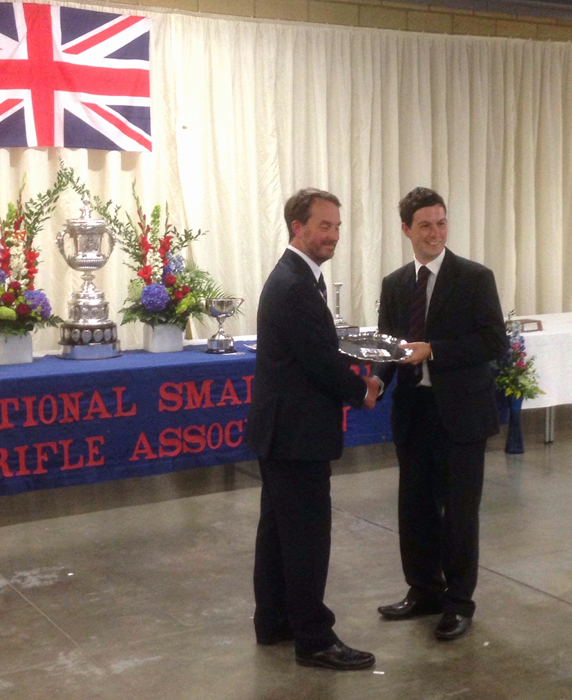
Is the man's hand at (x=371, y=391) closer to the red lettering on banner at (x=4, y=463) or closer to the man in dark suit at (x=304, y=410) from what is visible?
the man in dark suit at (x=304, y=410)

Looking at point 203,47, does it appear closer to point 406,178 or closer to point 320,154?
point 320,154

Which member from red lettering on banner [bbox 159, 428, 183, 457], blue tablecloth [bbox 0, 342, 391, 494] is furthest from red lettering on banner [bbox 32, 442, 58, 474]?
red lettering on banner [bbox 159, 428, 183, 457]

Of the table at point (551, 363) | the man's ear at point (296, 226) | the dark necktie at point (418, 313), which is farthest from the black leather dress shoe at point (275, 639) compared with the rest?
the table at point (551, 363)

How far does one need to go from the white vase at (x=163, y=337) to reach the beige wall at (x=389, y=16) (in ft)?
6.53

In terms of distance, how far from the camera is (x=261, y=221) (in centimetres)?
629

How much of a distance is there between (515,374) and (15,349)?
2.75 m

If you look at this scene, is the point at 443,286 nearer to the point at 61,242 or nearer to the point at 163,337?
the point at 163,337

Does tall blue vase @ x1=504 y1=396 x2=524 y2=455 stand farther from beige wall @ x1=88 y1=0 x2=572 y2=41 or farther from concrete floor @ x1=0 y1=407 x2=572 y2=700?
beige wall @ x1=88 y1=0 x2=572 y2=41

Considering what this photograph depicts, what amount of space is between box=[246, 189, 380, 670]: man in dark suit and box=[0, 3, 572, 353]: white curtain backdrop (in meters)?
3.04

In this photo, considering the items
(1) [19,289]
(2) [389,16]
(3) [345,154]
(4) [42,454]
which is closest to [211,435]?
(4) [42,454]

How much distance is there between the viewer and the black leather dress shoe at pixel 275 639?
312 cm

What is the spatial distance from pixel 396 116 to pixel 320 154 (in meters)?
0.68

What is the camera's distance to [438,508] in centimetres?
329

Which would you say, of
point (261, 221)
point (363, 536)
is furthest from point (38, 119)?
point (363, 536)
